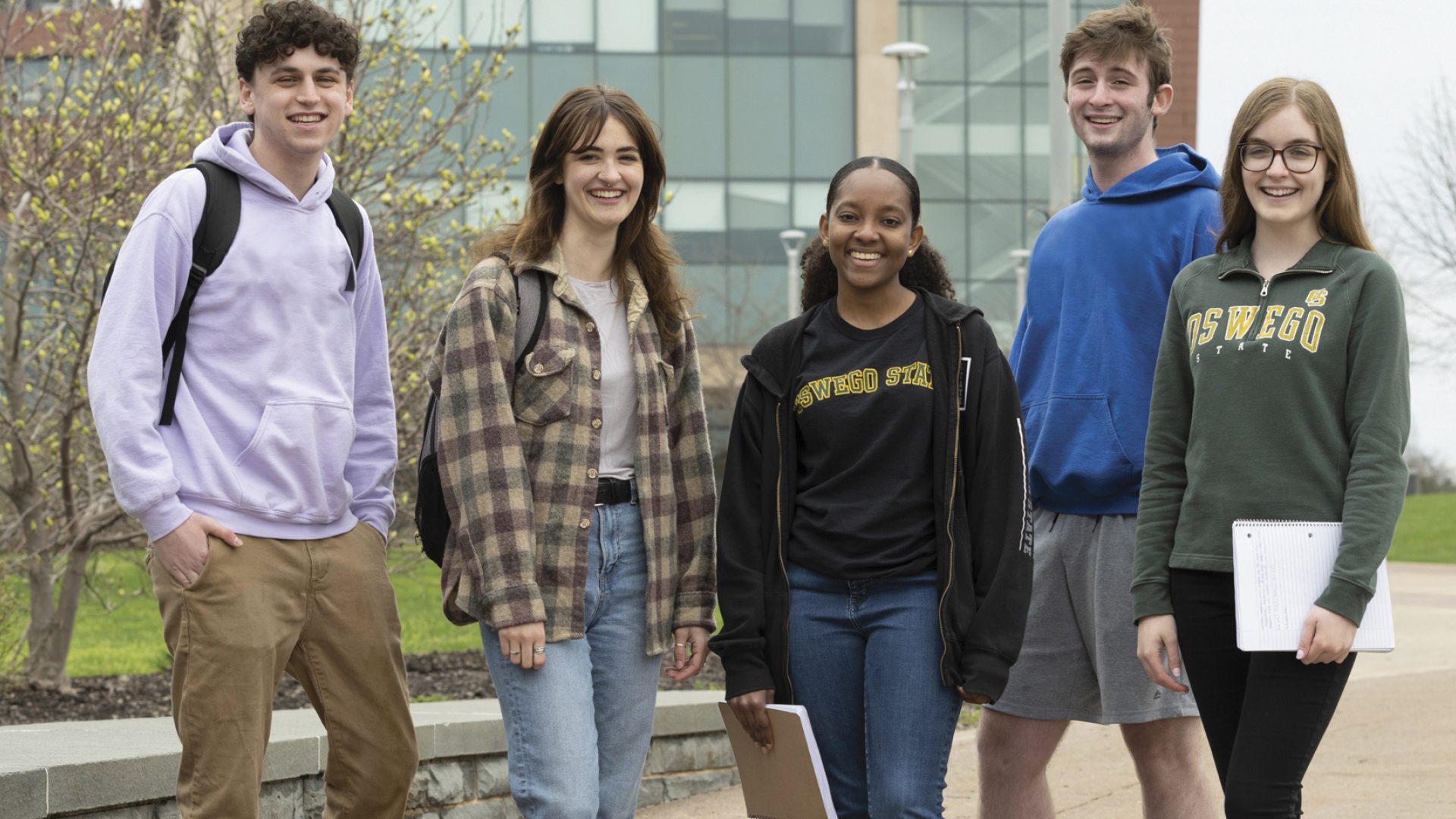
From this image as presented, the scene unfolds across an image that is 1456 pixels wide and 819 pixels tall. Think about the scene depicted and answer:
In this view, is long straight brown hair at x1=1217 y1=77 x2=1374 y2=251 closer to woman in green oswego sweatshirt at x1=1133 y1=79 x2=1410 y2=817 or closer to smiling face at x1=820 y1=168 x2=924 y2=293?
woman in green oswego sweatshirt at x1=1133 y1=79 x2=1410 y2=817

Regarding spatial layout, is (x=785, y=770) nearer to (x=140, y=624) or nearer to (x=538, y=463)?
(x=538, y=463)

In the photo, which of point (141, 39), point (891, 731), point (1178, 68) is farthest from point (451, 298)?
point (1178, 68)

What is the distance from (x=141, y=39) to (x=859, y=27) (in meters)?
29.4

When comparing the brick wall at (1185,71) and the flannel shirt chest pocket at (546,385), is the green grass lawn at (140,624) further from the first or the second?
the brick wall at (1185,71)

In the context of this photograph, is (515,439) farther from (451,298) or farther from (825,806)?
(451,298)

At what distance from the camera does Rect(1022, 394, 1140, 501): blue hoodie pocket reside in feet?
13.0

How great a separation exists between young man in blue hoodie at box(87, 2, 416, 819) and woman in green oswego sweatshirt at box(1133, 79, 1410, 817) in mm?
1712

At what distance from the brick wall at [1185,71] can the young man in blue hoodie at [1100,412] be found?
34.3 meters

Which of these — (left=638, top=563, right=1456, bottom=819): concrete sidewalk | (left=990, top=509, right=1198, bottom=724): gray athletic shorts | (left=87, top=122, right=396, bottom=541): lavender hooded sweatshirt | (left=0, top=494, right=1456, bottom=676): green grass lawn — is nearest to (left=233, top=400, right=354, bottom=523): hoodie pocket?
(left=87, top=122, right=396, bottom=541): lavender hooded sweatshirt

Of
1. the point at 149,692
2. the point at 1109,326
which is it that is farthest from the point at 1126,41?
the point at 149,692

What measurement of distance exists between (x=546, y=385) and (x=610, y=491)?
27 cm

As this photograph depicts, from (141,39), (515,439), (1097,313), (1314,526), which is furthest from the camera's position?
(141,39)

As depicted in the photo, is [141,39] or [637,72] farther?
[637,72]

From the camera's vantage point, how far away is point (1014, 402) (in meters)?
3.64
